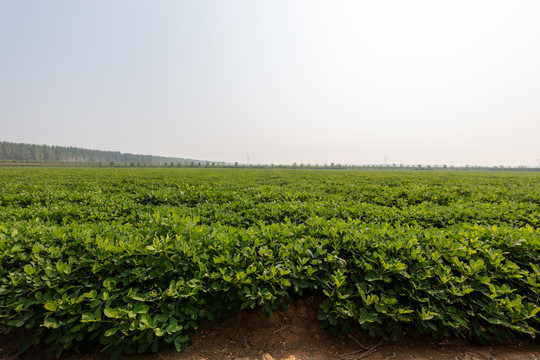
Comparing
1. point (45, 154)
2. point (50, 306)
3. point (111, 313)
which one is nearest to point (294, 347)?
point (111, 313)

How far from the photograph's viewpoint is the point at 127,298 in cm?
219

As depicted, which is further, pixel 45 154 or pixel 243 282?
pixel 45 154

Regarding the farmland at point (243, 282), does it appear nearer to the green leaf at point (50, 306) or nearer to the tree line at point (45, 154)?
the green leaf at point (50, 306)

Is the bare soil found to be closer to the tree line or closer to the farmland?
the farmland

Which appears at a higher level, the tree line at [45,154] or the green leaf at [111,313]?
Result: the tree line at [45,154]

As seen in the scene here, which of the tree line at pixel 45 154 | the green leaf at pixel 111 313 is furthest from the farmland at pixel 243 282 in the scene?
the tree line at pixel 45 154

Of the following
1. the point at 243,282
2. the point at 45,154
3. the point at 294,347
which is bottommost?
the point at 294,347

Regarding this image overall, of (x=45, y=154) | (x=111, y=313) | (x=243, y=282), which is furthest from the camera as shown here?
(x=45, y=154)

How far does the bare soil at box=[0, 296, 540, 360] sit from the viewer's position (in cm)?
226

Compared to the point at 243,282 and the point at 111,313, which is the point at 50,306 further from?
the point at 243,282

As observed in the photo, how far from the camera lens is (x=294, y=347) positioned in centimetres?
240

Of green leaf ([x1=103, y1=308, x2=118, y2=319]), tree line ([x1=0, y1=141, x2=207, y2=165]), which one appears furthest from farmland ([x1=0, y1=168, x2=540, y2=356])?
tree line ([x1=0, y1=141, x2=207, y2=165])

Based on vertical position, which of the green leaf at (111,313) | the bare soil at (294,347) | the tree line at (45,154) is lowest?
the bare soil at (294,347)

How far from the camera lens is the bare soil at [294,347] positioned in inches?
89.0
